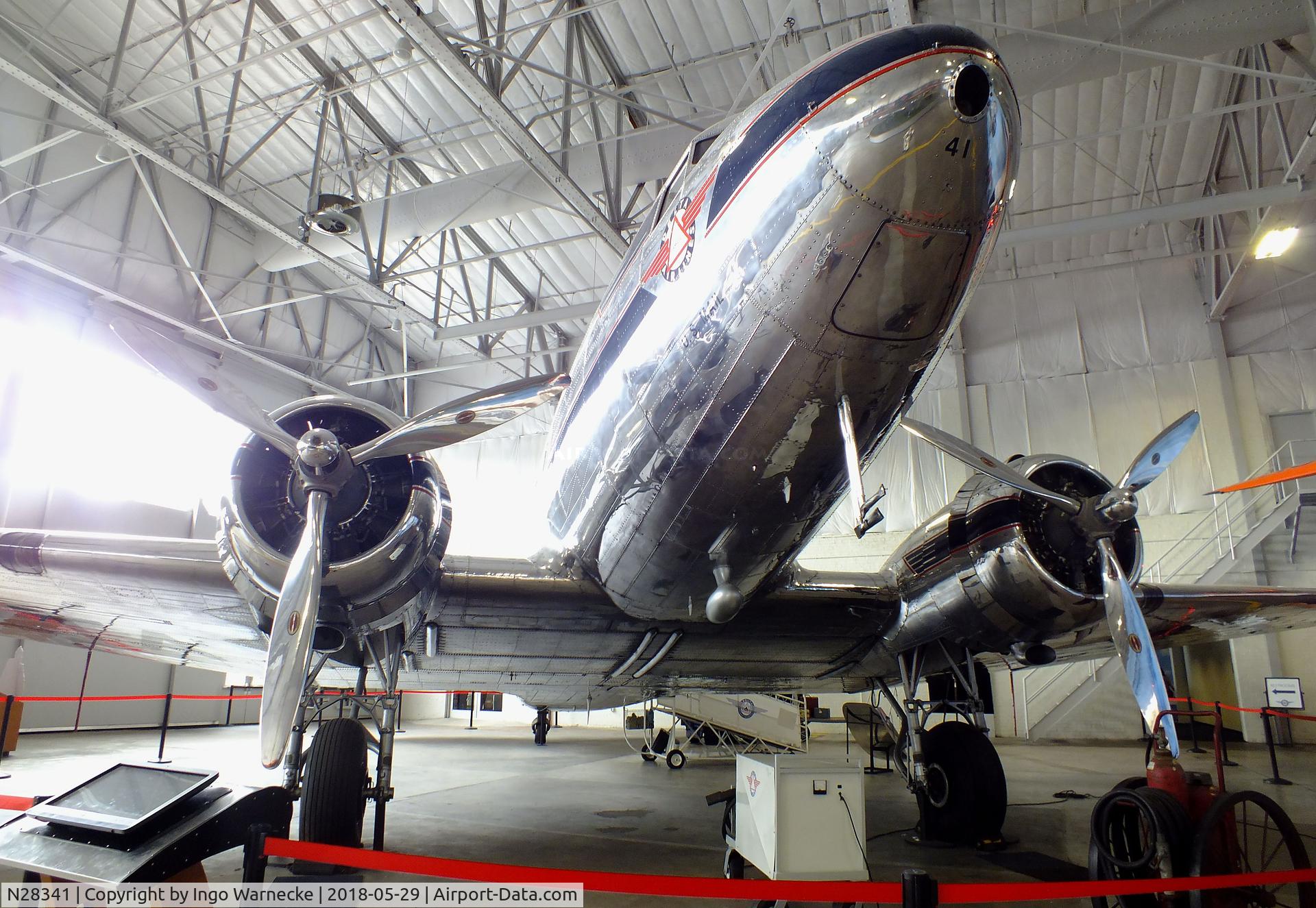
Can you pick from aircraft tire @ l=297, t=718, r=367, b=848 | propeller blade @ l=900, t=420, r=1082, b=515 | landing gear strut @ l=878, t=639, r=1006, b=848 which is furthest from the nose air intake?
aircraft tire @ l=297, t=718, r=367, b=848

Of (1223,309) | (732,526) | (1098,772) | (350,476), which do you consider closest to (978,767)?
(732,526)

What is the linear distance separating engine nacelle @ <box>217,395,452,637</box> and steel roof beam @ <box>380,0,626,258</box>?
494 centimetres

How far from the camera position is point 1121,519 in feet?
18.2

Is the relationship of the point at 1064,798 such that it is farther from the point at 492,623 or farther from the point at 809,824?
the point at 492,623

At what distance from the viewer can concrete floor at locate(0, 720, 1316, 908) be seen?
584 centimetres

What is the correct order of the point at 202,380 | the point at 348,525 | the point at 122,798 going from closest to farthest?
1. the point at 122,798
2. the point at 202,380
3. the point at 348,525

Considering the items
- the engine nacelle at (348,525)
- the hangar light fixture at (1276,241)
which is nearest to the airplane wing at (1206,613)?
the engine nacelle at (348,525)

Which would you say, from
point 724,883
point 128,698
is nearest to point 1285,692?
point 724,883

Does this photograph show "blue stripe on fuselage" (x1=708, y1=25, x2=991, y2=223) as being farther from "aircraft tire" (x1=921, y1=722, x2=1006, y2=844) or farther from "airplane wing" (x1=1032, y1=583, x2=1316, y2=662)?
"aircraft tire" (x1=921, y1=722, x2=1006, y2=844)

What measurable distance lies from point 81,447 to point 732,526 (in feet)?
54.8

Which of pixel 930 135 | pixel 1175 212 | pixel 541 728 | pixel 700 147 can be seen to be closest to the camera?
pixel 930 135

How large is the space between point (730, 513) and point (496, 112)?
720cm

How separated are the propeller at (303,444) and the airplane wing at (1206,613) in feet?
16.5

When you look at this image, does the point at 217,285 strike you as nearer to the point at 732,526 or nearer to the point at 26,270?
the point at 26,270
